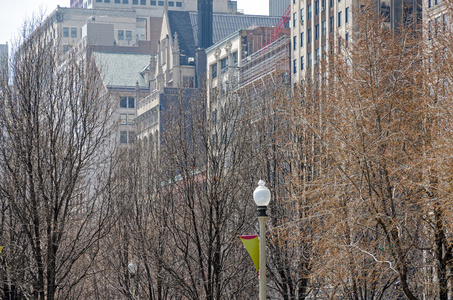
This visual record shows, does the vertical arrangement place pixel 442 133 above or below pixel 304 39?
below

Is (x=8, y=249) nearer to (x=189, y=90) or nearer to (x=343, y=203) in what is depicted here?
(x=343, y=203)

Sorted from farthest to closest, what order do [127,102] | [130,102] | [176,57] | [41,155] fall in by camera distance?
1. [130,102]
2. [127,102]
3. [176,57]
4. [41,155]

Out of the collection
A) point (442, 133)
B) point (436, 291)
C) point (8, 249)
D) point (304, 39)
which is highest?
point (304, 39)

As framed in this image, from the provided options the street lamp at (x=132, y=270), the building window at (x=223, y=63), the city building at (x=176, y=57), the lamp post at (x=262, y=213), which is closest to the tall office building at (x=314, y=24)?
the building window at (x=223, y=63)

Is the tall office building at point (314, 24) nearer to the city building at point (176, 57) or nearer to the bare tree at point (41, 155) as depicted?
the city building at point (176, 57)

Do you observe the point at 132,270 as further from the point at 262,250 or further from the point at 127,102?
the point at 127,102

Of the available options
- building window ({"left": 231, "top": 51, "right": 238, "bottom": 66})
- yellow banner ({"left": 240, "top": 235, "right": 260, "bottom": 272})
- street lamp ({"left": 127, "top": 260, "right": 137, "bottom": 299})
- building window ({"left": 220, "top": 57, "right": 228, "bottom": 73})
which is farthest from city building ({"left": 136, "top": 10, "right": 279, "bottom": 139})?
yellow banner ({"left": 240, "top": 235, "right": 260, "bottom": 272})

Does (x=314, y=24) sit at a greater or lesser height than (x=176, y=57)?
lesser

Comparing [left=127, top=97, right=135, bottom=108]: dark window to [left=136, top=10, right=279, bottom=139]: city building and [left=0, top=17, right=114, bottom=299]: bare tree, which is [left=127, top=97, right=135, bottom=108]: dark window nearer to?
[left=136, top=10, right=279, bottom=139]: city building

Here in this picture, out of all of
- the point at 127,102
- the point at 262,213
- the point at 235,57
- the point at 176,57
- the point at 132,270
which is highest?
the point at 176,57

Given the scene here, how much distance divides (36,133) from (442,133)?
12321 mm

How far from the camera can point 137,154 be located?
4006cm

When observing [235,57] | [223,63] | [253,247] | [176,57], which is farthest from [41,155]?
[176,57]

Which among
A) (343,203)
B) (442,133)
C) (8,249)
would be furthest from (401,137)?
(8,249)
